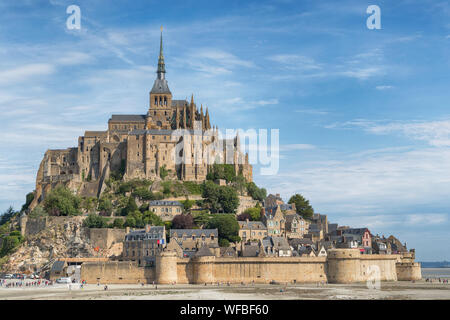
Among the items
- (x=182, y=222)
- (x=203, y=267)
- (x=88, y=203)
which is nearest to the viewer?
(x=203, y=267)

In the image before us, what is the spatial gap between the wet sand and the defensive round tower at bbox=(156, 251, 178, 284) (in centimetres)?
226

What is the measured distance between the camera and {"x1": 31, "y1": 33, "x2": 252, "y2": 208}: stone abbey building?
92438 mm

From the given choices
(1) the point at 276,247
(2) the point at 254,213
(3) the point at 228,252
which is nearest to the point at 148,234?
(3) the point at 228,252

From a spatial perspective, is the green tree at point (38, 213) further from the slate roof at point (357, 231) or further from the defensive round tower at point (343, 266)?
the slate roof at point (357, 231)

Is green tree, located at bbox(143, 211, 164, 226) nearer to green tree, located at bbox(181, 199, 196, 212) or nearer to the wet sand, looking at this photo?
green tree, located at bbox(181, 199, 196, 212)

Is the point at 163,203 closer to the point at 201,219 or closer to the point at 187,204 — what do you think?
the point at 187,204

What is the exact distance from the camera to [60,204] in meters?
81.2

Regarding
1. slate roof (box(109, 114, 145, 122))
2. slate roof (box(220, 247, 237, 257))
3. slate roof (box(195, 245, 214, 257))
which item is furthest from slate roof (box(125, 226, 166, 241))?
slate roof (box(109, 114, 145, 122))

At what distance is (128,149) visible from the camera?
93312mm

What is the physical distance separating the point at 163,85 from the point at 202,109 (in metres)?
9.86

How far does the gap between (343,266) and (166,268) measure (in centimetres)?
1913
